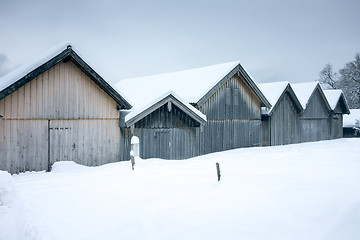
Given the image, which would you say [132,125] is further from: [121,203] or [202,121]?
[121,203]

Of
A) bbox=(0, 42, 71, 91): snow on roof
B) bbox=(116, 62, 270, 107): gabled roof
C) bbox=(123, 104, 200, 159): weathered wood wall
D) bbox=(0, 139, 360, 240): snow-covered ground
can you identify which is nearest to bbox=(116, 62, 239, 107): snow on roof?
bbox=(116, 62, 270, 107): gabled roof

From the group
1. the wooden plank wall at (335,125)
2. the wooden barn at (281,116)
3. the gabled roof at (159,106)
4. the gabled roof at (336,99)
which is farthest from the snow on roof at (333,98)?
the gabled roof at (159,106)

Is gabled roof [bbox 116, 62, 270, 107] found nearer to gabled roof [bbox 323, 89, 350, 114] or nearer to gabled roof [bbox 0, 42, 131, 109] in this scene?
gabled roof [bbox 0, 42, 131, 109]

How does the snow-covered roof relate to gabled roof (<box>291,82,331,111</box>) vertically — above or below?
below

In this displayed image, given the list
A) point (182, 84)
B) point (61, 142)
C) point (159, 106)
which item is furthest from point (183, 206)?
point (182, 84)

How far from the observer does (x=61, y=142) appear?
13852mm

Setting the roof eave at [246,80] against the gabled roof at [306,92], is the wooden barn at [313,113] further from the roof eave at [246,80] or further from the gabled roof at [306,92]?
the roof eave at [246,80]

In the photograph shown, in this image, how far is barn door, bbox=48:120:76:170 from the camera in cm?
1359

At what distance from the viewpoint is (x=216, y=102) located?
20422 millimetres

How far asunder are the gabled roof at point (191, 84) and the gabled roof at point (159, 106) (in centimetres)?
141

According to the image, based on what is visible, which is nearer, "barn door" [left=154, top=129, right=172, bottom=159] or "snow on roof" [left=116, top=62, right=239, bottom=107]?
"barn door" [left=154, top=129, right=172, bottom=159]

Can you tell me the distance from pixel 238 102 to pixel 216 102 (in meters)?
2.34

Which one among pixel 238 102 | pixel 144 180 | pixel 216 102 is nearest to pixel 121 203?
pixel 144 180

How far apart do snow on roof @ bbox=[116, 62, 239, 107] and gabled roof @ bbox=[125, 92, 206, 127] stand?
4.69 feet
